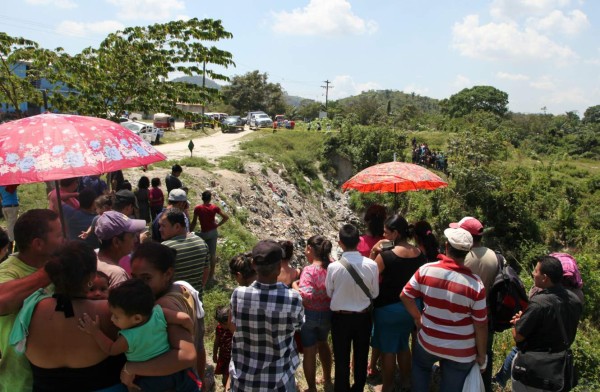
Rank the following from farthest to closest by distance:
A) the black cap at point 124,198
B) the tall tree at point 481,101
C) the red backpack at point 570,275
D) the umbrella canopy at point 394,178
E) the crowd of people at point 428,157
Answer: the tall tree at point 481,101
the crowd of people at point 428,157
the umbrella canopy at point 394,178
the black cap at point 124,198
the red backpack at point 570,275

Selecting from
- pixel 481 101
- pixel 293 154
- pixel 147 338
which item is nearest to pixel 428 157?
pixel 293 154

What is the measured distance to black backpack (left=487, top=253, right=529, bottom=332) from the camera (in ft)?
11.1

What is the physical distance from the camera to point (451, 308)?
10.1ft

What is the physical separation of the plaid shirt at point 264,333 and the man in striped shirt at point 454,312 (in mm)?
1070

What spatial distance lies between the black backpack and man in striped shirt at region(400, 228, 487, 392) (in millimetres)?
469

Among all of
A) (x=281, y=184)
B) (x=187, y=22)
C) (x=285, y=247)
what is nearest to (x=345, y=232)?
(x=285, y=247)

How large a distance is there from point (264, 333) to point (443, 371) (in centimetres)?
154

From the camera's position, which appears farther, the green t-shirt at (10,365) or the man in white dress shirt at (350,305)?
the man in white dress shirt at (350,305)

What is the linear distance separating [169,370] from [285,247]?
6.03ft

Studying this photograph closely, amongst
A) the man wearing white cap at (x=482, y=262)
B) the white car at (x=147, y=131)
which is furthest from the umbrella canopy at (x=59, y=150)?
the white car at (x=147, y=131)

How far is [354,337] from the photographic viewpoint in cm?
369

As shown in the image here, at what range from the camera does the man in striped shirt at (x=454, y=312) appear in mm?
3039

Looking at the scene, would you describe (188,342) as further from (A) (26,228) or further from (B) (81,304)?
(A) (26,228)

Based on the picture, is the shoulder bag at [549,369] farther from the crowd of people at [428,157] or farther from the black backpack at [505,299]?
the crowd of people at [428,157]
